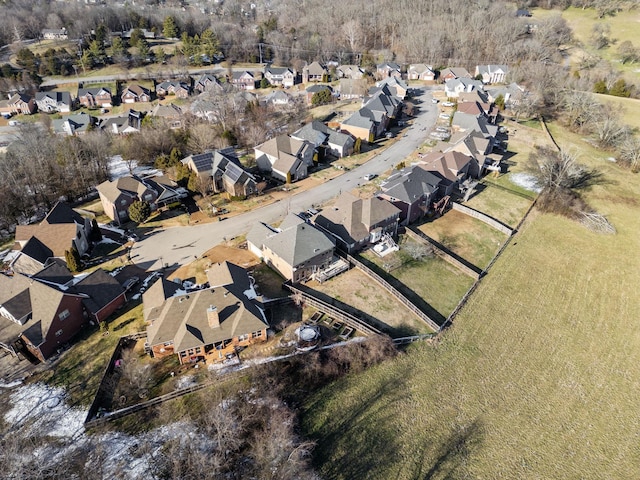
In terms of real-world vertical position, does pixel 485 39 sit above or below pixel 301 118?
above

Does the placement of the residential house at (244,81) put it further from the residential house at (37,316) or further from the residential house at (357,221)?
the residential house at (37,316)

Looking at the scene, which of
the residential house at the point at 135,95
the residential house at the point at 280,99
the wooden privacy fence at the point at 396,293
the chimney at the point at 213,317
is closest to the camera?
the chimney at the point at 213,317

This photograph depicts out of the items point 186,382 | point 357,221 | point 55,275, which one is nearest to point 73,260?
point 55,275

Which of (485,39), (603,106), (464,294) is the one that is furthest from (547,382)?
(485,39)

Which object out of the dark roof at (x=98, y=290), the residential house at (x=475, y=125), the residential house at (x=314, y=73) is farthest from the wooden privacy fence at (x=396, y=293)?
the residential house at (x=314, y=73)

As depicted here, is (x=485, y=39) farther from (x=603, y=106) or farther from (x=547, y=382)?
(x=547, y=382)

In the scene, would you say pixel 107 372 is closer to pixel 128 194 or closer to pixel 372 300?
pixel 372 300
